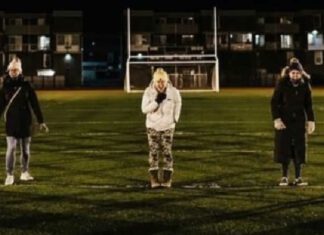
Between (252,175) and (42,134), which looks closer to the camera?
(252,175)

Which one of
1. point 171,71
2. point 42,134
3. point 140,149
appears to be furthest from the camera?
point 171,71

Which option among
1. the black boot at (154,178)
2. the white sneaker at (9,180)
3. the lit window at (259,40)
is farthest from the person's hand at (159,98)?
the lit window at (259,40)

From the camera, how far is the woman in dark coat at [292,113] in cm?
1109

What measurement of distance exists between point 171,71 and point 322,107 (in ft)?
73.1

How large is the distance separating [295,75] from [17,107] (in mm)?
4157

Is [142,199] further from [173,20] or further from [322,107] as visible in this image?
[173,20]

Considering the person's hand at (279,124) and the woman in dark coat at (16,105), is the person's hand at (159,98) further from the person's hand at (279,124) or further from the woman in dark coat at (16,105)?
the woman in dark coat at (16,105)

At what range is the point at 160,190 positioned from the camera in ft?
36.4

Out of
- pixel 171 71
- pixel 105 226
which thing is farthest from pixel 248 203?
pixel 171 71

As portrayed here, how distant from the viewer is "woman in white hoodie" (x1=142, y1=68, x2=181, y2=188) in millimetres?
11062

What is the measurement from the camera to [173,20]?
337 feet

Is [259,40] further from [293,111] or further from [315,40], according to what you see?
[293,111]

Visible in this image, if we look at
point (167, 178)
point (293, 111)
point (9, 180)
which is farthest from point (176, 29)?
point (293, 111)

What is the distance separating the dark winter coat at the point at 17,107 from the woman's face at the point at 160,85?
206 centimetres
